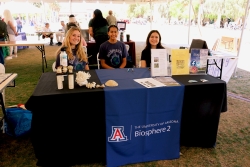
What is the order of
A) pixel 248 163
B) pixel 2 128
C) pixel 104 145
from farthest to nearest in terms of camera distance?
pixel 2 128 < pixel 248 163 < pixel 104 145

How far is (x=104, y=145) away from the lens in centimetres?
181

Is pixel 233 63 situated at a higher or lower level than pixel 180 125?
higher

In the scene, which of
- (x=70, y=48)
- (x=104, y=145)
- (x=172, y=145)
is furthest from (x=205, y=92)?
(x=70, y=48)

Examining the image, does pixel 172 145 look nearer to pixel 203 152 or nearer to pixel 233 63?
pixel 203 152

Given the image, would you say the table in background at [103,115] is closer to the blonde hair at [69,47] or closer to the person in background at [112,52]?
the blonde hair at [69,47]

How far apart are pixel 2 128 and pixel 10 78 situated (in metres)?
0.71

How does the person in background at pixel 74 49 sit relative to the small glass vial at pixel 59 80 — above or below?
above

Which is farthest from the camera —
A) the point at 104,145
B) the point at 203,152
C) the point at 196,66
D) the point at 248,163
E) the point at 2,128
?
the point at 2,128

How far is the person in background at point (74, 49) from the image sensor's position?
2396 mm

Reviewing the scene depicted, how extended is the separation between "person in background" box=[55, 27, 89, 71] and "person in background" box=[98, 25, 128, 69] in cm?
44

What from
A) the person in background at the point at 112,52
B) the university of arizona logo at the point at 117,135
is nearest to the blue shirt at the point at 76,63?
the person in background at the point at 112,52

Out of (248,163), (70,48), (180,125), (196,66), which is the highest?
(70,48)

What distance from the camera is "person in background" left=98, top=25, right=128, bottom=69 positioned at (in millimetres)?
2945

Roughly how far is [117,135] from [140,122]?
8.7 inches
